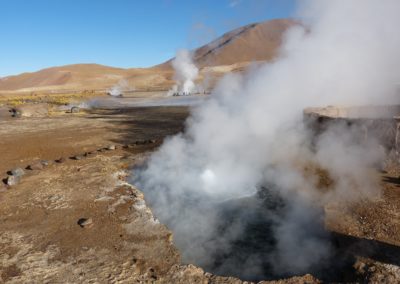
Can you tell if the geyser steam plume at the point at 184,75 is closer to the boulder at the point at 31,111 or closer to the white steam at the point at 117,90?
the white steam at the point at 117,90

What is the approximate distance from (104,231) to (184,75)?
38858mm

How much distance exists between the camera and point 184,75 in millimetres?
42906

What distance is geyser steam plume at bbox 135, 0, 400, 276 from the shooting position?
5258 mm

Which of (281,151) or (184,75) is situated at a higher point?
(184,75)

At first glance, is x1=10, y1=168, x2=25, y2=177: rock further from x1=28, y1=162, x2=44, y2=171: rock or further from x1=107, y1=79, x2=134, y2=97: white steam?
x1=107, y1=79, x2=134, y2=97: white steam

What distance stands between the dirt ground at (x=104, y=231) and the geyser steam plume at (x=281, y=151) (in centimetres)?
42

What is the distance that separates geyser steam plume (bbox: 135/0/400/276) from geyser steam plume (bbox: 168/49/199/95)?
27.1 meters

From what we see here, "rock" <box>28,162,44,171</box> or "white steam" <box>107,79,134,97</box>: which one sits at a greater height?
"white steam" <box>107,79,134,97</box>

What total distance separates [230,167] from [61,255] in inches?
170


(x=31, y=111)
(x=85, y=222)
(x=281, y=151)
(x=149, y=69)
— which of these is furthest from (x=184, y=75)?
(x=149, y=69)

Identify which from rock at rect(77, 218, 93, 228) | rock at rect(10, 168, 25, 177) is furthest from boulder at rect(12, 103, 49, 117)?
rock at rect(77, 218, 93, 228)

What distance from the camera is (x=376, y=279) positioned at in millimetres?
3828

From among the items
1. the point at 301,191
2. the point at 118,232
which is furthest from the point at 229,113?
the point at 118,232

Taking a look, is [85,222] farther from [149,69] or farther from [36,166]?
[149,69]
